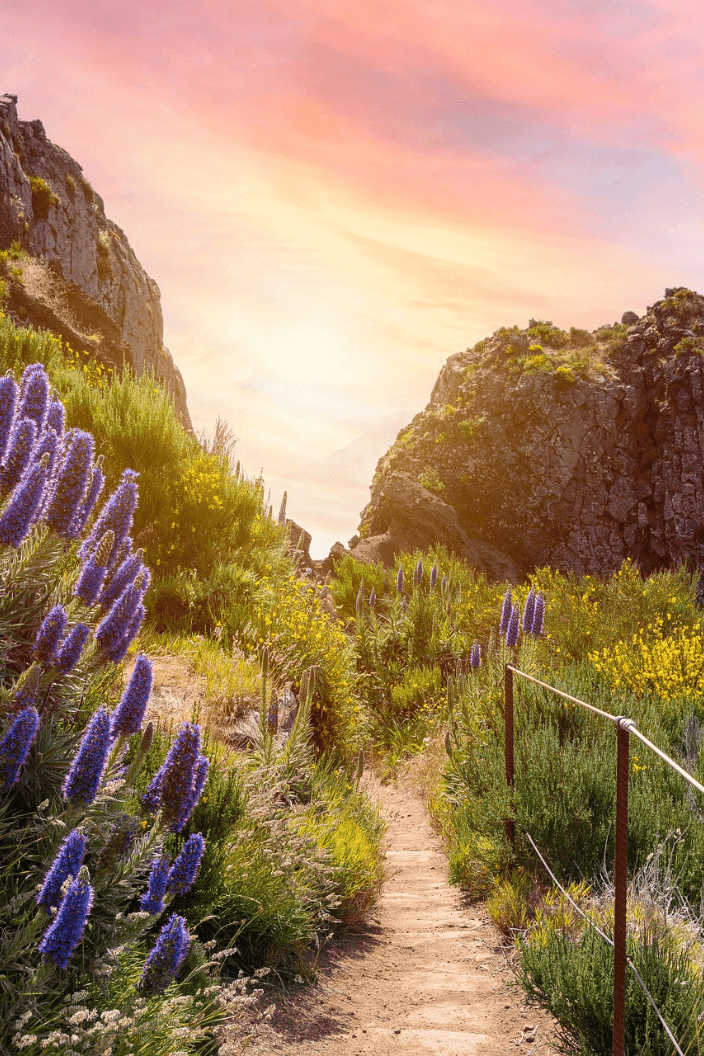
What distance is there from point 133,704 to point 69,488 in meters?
0.92

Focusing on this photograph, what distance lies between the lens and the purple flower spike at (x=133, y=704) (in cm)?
239

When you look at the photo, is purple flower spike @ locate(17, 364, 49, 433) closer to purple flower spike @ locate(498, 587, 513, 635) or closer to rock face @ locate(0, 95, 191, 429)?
purple flower spike @ locate(498, 587, 513, 635)

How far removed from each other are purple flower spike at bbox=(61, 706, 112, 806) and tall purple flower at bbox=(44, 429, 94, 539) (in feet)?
3.06

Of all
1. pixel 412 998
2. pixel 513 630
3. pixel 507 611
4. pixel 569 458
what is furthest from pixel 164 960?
pixel 569 458

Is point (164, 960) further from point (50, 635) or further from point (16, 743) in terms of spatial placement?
point (50, 635)

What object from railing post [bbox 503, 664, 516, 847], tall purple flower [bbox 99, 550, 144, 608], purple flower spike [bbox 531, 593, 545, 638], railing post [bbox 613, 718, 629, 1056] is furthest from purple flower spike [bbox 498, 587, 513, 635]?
tall purple flower [bbox 99, 550, 144, 608]

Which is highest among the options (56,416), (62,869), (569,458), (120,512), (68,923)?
(569,458)

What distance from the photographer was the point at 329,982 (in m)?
4.12

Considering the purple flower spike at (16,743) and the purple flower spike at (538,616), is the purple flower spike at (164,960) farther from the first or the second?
the purple flower spike at (538,616)

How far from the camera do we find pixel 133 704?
241 cm

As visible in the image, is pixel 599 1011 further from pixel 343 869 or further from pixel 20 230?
pixel 20 230

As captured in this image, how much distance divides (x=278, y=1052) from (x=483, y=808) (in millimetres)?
2818

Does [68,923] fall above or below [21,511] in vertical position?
below

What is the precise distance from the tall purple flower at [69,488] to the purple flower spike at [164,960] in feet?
4.79
